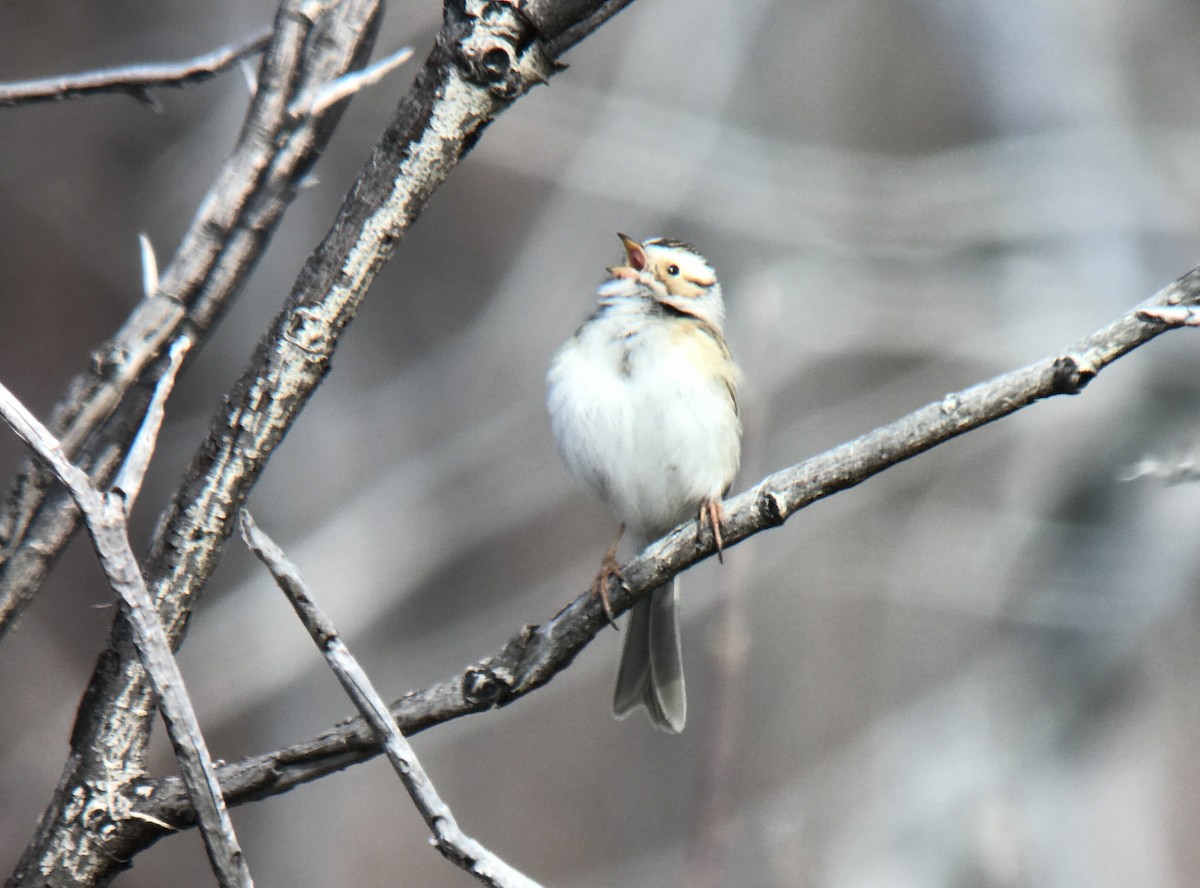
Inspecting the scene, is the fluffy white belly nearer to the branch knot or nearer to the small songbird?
the small songbird

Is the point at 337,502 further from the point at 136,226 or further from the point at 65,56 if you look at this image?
the point at 65,56

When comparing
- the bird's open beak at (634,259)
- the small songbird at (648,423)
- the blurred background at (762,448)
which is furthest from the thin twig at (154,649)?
the blurred background at (762,448)

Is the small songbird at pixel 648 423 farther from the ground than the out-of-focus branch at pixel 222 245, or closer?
farther from the ground

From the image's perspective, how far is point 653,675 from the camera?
3279 millimetres

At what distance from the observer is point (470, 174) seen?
829 centimetres

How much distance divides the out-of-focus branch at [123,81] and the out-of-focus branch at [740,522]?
0.93 metres

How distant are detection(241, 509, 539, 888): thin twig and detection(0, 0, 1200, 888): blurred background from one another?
11.4 feet

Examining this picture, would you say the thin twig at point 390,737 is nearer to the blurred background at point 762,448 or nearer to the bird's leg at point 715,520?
the bird's leg at point 715,520

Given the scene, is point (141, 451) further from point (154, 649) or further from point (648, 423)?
point (648, 423)

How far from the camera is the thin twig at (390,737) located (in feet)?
4.74

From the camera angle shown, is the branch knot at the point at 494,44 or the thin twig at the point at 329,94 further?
the thin twig at the point at 329,94

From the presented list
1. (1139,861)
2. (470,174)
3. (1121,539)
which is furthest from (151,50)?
(1139,861)

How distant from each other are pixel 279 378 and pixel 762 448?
3493 mm

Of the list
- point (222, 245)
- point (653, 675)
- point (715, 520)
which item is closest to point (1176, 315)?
point (715, 520)
